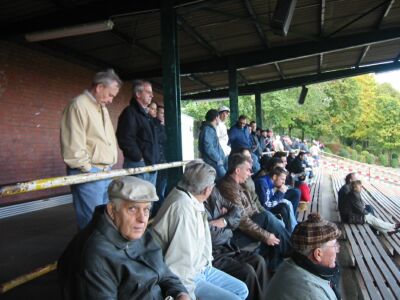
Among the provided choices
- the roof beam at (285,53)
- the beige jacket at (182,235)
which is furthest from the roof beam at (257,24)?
the beige jacket at (182,235)

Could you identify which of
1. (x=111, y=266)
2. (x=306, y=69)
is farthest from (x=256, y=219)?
(x=306, y=69)

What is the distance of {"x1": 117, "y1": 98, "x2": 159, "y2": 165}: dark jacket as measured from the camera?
141 inches

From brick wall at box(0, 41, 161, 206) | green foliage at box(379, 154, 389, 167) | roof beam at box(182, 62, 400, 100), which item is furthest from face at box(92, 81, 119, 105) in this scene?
green foliage at box(379, 154, 389, 167)

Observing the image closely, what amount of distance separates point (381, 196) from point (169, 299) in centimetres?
1059

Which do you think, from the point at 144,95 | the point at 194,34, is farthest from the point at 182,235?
the point at 194,34

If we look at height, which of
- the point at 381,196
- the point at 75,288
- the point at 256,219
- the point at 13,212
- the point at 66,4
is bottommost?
the point at 381,196

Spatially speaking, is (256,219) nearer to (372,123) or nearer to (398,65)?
(398,65)

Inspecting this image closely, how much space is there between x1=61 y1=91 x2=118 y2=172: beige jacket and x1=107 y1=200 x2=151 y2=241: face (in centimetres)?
101

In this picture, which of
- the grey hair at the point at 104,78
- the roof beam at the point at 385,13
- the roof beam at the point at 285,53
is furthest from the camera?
the roof beam at the point at 285,53

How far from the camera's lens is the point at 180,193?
8.25 ft

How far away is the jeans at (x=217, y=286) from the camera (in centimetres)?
236

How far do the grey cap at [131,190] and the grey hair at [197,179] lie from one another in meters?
0.76

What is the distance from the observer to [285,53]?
8.80 meters

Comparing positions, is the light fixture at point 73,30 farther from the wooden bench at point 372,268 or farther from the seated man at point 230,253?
the wooden bench at point 372,268
